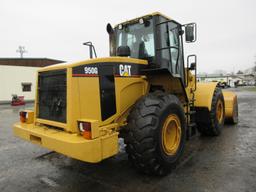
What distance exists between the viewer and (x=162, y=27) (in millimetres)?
4363

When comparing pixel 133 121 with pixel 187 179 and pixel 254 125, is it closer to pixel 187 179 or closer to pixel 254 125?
pixel 187 179

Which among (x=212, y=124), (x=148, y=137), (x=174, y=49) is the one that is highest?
(x=174, y=49)

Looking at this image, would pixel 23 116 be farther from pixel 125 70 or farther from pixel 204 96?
pixel 204 96

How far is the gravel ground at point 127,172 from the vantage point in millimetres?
3273

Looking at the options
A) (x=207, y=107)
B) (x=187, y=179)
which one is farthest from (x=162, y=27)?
(x=187, y=179)

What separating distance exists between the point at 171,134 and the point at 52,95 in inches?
90.0

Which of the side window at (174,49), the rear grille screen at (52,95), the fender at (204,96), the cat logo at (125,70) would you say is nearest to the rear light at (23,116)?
the rear grille screen at (52,95)

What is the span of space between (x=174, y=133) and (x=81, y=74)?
2.07m

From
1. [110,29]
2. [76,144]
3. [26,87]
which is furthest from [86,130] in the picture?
[26,87]

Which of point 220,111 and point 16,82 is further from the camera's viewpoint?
point 16,82

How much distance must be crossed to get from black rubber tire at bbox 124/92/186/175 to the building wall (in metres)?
23.5

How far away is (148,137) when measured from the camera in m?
3.24

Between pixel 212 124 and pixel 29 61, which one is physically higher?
pixel 29 61

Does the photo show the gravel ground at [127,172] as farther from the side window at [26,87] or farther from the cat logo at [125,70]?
the side window at [26,87]
